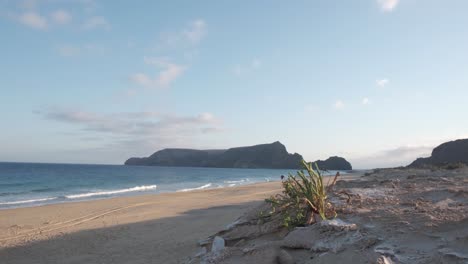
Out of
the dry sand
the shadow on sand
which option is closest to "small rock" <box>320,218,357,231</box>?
the dry sand

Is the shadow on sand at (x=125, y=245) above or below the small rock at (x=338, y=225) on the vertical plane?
below

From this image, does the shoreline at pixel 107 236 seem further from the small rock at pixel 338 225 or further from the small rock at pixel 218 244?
the small rock at pixel 338 225

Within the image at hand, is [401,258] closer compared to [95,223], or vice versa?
[401,258]

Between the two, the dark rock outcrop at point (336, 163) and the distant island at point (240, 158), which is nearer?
the dark rock outcrop at point (336, 163)

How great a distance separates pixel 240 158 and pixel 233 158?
11.6ft

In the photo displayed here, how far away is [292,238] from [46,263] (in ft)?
19.4

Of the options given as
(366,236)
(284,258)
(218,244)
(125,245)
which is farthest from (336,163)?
(284,258)

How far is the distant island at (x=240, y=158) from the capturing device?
150 m

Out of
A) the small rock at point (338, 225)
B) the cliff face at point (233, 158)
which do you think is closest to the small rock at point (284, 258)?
the small rock at point (338, 225)

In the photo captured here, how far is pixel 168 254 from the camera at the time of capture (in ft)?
24.9

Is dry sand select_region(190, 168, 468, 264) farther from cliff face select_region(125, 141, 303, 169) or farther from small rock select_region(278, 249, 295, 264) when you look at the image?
cliff face select_region(125, 141, 303, 169)

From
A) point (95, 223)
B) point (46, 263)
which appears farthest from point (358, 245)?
point (95, 223)

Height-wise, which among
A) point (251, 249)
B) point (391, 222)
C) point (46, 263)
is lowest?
point (46, 263)

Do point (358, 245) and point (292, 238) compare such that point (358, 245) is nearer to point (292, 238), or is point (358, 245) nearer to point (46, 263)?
point (292, 238)
